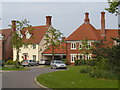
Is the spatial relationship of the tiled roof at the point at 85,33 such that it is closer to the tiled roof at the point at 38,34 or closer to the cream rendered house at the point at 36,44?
the cream rendered house at the point at 36,44

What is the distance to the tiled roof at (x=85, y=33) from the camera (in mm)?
57056

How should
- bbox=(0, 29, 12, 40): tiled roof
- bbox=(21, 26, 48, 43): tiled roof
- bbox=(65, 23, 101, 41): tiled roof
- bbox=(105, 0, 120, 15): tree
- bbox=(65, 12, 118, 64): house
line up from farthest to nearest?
bbox=(0, 29, 12, 40): tiled roof < bbox=(21, 26, 48, 43): tiled roof < bbox=(65, 12, 118, 64): house < bbox=(65, 23, 101, 41): tiled roof < bbox=(105, 0, 120, 15): tree

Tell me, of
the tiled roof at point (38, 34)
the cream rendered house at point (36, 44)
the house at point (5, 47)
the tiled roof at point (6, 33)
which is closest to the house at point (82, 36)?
the cream rendered house at point (36, 44)

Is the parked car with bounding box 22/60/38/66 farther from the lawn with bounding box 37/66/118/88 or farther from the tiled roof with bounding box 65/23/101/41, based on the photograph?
the lawn with bounding box 37/66/118/88

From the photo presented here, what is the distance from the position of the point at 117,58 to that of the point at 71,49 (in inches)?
1545

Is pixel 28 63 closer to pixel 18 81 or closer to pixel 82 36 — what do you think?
pixel 82 36

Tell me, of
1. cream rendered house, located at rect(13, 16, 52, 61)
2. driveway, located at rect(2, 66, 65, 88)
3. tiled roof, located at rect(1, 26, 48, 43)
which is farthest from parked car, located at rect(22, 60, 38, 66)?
driveway, located at rect(2, 66, 65, 88)

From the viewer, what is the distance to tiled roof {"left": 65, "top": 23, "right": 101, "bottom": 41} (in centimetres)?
5706

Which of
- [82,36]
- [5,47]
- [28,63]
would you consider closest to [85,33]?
[82,36]

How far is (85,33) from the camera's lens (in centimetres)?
5822

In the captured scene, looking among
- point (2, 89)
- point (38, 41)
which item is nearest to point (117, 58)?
point (2, 89)

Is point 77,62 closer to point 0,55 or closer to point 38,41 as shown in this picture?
point 38,41

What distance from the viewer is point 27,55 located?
6738 cm

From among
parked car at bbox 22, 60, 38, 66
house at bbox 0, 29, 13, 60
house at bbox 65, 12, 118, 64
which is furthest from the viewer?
house at bbox 0, 29, 13, 60
